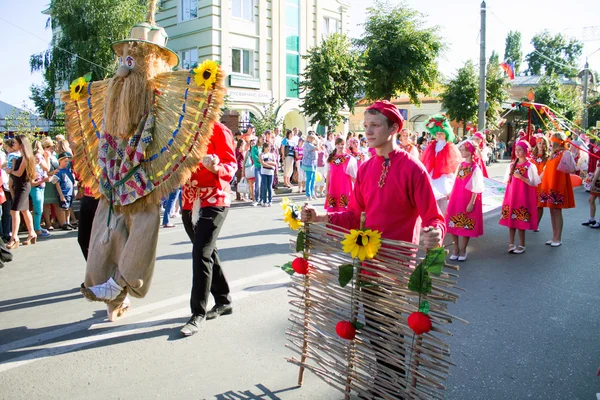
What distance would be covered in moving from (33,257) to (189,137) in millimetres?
4916

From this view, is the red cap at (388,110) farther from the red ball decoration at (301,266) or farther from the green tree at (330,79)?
the green tree at (330,79)

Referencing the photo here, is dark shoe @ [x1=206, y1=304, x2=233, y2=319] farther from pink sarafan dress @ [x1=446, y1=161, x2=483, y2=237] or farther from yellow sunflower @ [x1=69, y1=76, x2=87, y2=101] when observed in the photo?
pink sarafan dress @ [x1=446, y1=161, x2=483, y2=237]

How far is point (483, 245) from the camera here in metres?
8.26

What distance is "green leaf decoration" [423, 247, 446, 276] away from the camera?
2.45 metres

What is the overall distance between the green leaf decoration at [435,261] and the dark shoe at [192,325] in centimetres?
249

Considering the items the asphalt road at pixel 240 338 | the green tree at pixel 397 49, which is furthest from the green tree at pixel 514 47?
the asphalt road at pixel 240 338

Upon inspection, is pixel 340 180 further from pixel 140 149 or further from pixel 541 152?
pixel 140 149

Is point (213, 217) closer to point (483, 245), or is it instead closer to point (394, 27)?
point (483, 245)

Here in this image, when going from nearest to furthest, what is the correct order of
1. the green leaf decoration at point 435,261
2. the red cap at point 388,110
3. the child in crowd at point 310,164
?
the green leaf decoration at point 435,261 → the red cap at point 388,110 → the child in crowd at point 310,164

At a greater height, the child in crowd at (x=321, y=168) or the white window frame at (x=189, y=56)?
the white window frame at (x=189, y=56)

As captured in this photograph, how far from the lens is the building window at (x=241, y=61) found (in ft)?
81.0

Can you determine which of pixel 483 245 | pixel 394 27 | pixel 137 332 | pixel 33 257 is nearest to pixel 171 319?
pixel 137 332

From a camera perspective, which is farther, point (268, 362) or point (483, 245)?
point (483, 245)

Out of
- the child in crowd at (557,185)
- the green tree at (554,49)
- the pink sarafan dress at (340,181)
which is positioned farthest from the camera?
the green tree at (554,49)
